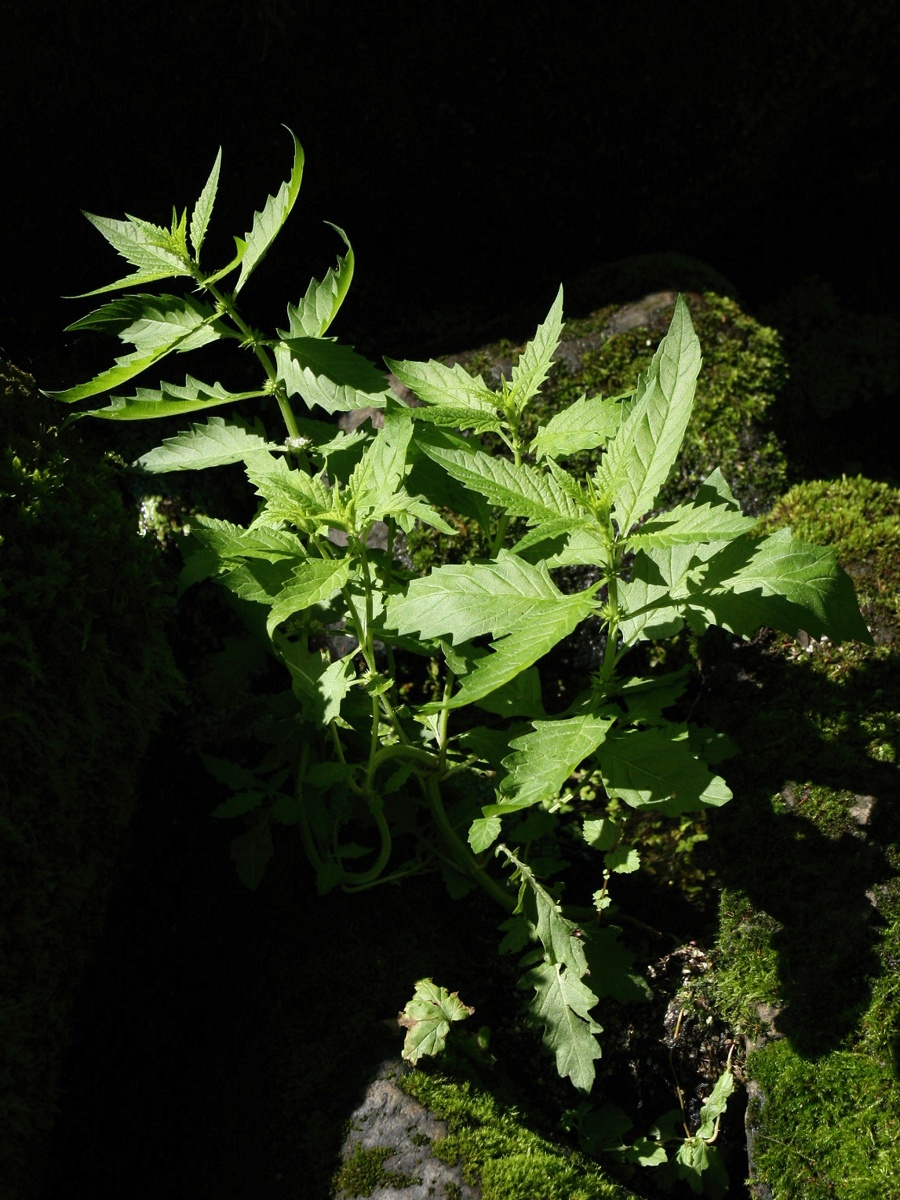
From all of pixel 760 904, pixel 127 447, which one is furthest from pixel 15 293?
pixel 760 904

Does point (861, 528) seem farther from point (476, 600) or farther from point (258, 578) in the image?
point (258, 578)

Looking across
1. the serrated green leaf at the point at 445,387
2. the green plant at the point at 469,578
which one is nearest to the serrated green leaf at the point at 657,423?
the green plant at the point at 469,578

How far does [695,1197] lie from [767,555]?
1865 millimetres

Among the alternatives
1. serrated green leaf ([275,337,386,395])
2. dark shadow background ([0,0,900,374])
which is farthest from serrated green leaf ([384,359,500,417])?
dark shadow background ([0,0,900,374])

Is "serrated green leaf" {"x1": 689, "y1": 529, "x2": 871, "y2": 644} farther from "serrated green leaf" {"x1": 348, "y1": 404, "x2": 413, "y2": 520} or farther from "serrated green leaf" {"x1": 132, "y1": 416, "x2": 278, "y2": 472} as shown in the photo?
"serrated green leaf" {"x1": 132, "y1": 416, "x2": 278, "y2": 472}

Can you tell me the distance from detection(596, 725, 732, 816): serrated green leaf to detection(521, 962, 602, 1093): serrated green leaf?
0.63 metres

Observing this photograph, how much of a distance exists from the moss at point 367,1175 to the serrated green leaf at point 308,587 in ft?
4.54

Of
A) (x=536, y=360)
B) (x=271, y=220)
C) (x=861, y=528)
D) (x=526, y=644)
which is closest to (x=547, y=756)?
(x=526, y=644)

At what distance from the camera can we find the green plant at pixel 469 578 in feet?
6.62

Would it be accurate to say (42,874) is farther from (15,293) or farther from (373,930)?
(15,293)

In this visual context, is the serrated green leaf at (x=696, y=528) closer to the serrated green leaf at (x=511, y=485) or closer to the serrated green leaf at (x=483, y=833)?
the serrated green leaf at (x=511, y=485)

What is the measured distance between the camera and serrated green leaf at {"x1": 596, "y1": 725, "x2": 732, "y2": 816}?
6.73 ft

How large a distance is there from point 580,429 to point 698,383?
167 centimetres

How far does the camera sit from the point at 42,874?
2305 mm
